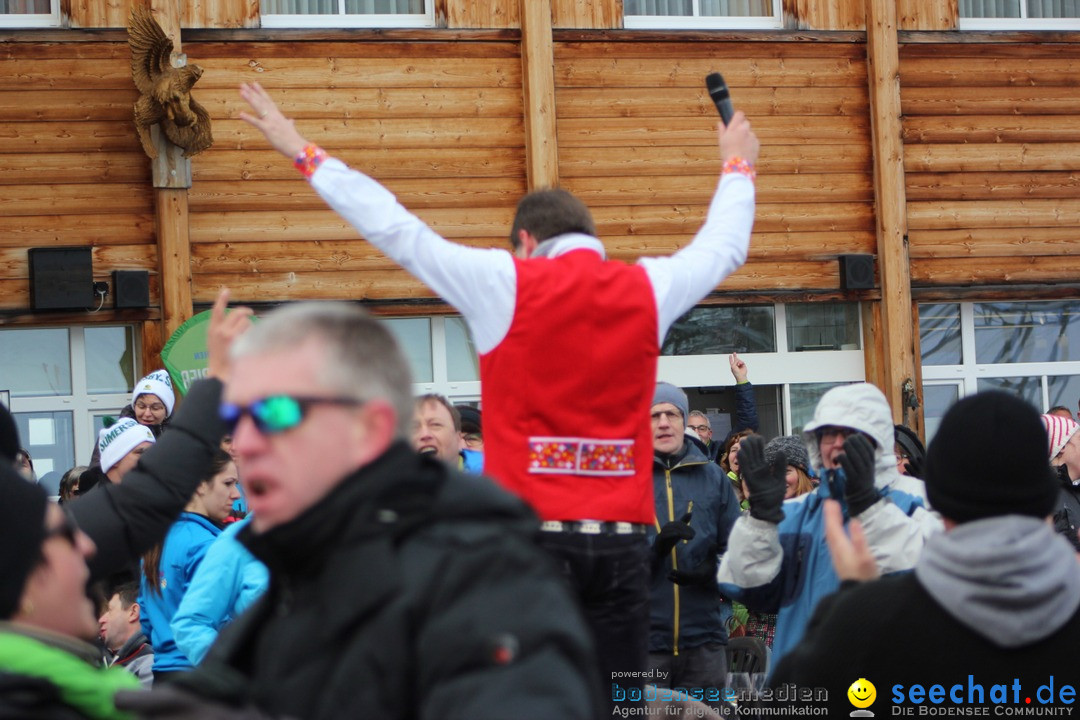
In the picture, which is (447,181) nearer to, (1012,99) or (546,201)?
(1012,99)

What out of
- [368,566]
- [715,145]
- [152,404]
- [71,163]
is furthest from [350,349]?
[715,145]

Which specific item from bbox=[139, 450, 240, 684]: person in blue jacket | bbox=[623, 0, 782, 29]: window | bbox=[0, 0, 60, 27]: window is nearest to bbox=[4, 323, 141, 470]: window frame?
bbox=[0, 0, 60, 27]: window

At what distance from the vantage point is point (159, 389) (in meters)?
9.23

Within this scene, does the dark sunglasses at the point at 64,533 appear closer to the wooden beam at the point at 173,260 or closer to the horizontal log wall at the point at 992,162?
the wooden beam at the point at 173,260

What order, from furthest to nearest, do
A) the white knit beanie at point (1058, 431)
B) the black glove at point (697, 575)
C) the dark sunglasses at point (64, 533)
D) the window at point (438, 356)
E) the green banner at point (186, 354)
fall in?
the window at point (438, 356), the green banner at point (186, 354), the white knit beanie at point (1058, 431), the black glove at point (697, 575), the dark sunglasses at point (64, 533)

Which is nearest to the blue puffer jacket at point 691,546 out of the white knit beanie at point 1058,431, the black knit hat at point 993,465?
the white knit beanie at point 1058,431

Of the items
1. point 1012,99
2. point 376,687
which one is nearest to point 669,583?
point 376,687

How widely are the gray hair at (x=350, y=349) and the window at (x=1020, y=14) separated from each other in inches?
516

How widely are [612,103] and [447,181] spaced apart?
1.74m

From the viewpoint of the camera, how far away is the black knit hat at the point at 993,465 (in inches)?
116

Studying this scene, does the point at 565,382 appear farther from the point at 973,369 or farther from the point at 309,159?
the point at 973,369

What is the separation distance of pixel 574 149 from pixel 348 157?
6.85 feet

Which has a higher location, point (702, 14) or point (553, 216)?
point (702, 14)

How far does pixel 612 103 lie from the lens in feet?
42.6
